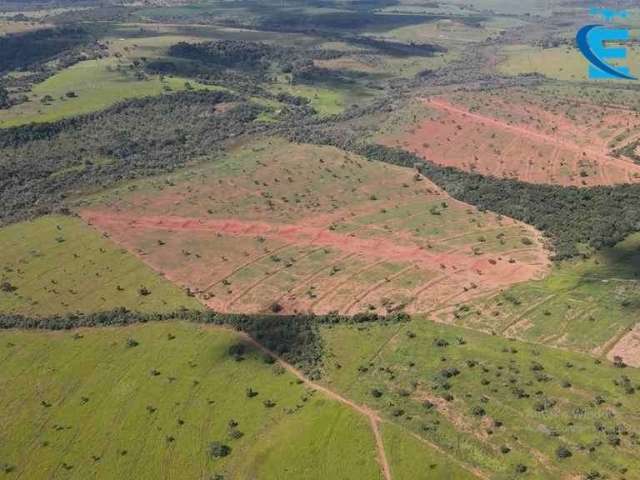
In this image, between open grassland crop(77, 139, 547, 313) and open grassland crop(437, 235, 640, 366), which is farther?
open grassland crop(77, 139, 547, 313)

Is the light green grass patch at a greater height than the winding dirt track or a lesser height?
greater

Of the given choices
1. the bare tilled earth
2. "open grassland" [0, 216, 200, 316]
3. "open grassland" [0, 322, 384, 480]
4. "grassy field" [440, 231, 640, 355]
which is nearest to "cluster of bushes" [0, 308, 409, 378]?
"open grassland" [0, 322, 384, 480]

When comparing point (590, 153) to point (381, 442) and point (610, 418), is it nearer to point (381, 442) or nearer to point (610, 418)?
point (610, 418)

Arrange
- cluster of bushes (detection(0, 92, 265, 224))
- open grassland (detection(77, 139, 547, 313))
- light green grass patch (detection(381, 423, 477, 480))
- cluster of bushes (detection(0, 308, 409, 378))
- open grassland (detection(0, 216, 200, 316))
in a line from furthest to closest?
cluster of bushes (detection(0, 92, 265, 224)), open grassland (detection(77, 139, 547, 313)), open grassland (detection(0, 216, 200, 316)), cluster of bushes (detection(0, 308, 409, 378)), light green grass patch (detection(381, 423, 477, 480))

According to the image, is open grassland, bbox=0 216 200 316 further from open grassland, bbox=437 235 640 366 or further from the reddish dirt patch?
open grassland, bbox=437 235 640 366

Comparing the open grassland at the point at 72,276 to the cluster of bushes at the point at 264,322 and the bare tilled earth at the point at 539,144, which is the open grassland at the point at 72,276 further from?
the bare tilled earth at the point at 539,144

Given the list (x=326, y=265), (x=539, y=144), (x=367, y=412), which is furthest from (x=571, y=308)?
(x=539, y=144)

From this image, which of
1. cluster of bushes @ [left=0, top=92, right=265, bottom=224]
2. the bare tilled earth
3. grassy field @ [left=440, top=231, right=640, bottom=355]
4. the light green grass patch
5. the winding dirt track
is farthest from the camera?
cluster of bushes @ [left=0, top=92, right=265, bottom=224]

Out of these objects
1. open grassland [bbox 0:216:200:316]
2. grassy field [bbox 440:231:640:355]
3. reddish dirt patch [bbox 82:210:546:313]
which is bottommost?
Result: open grassland [bbox 0:216:200:316]
